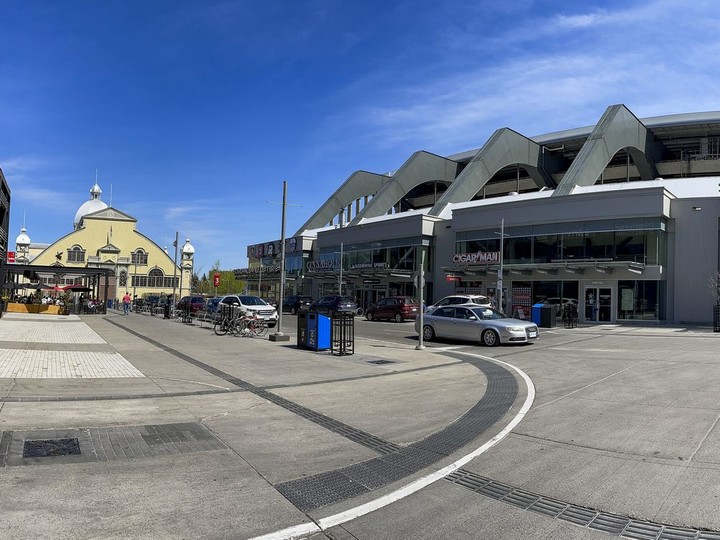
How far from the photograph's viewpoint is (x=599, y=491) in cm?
485

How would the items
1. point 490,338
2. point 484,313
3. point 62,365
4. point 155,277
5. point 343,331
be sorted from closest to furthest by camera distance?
point 62,365, point 343,331, point 490,338, point 484,313, point 155,277

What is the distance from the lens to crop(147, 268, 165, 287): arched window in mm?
96250

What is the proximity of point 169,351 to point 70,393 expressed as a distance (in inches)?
268

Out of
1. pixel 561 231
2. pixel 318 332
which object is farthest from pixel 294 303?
pixel 318 332

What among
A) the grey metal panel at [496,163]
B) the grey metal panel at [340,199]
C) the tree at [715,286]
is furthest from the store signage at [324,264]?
the tree at [715,286]

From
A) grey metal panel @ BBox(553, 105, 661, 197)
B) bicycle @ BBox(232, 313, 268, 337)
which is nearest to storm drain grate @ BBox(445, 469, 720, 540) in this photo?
bicycle @ BBox(232, 313, 268, 337)

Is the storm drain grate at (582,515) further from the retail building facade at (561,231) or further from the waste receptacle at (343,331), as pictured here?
the retail building facade at (561,231)

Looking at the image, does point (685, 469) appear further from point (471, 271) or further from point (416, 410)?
point (471, 271)

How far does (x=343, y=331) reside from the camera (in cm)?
1573

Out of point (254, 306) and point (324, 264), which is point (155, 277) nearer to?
point (324, 264)

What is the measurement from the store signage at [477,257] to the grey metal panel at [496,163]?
20.9ft

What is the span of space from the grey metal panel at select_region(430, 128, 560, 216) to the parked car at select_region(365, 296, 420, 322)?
511 inches

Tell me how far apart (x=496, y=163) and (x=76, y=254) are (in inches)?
3035

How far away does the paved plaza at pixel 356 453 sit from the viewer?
13.7ft
